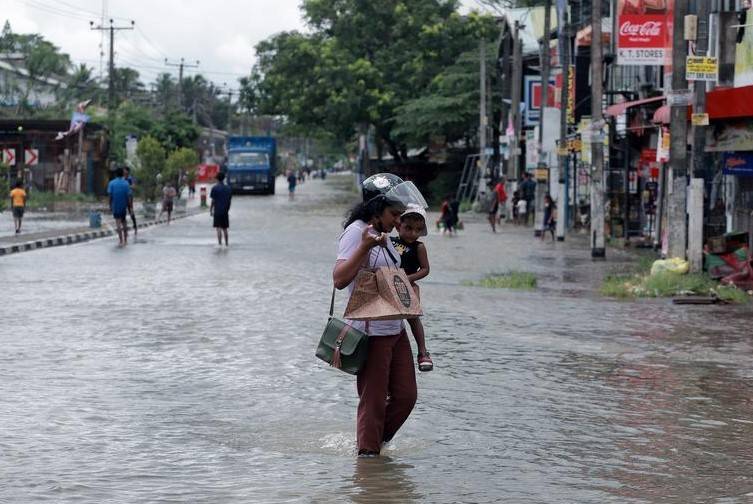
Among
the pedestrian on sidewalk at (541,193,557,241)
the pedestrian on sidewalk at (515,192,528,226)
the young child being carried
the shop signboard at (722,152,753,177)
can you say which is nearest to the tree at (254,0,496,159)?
the pedestrian on sidewalk at (515,192,528,226)

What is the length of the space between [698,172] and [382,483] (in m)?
15.8

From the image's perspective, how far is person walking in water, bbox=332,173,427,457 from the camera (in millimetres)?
8047

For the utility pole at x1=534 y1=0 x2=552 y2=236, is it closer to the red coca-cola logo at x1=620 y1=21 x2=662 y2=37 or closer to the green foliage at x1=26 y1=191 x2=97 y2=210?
the red coca-cola logo at x1=620 y1=21 x2=662 y2=37

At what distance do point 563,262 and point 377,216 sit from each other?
2156 centimetres

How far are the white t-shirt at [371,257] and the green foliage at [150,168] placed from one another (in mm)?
49063

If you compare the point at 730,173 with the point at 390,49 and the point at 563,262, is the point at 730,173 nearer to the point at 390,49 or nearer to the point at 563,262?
the point at 563,262

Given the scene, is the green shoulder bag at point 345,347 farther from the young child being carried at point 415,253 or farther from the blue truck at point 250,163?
the blue truck at point 250,163

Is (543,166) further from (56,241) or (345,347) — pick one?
(345,347)

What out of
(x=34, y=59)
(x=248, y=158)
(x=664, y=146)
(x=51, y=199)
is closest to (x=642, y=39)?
(x=664, y=146)

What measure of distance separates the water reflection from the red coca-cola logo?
1910 cm

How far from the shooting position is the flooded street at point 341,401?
8008 millimetres

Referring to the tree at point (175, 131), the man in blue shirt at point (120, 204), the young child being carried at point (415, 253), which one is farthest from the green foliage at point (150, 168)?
the young child being carried at point (415, 253)

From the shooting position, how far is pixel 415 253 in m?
9.12

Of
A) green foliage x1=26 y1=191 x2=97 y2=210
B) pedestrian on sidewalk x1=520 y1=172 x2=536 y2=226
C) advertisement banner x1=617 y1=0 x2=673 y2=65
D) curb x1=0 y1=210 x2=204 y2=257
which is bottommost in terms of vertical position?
curb x1=0 y1=210 x2=204 y2=257
